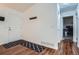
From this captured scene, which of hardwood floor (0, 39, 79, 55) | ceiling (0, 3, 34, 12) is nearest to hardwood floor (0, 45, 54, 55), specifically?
hardwood floor (0, 39, 79, 55)

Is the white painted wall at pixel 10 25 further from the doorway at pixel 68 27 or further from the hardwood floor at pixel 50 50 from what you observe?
the doorway at pixel 68 27

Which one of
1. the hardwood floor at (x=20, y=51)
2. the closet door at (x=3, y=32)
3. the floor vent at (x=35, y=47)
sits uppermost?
the closet door at (x=3, y=32)

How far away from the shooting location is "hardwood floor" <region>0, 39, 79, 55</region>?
3.45ft

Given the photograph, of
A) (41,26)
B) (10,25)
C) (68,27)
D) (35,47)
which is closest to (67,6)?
(68,27)

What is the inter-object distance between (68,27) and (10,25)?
0.90 meters

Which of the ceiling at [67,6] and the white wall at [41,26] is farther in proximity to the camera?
the white wall at [41,26]

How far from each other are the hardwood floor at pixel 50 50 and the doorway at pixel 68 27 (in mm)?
86

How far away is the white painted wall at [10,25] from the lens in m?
1.08

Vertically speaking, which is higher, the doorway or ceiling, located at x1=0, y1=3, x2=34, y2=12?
ceiling, located at x1=0, y1=3, x2=34, y2=12

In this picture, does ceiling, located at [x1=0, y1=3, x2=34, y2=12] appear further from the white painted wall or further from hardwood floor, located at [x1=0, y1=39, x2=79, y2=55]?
hardwood floor, located at [x1=0, y1=39, x2=79, y2=55]

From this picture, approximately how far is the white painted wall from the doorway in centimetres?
71

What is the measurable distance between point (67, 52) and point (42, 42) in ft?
1.32

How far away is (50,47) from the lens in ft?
3.78

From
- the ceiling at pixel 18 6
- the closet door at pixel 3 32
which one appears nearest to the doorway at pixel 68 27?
the ceiling at pixel 18 6
